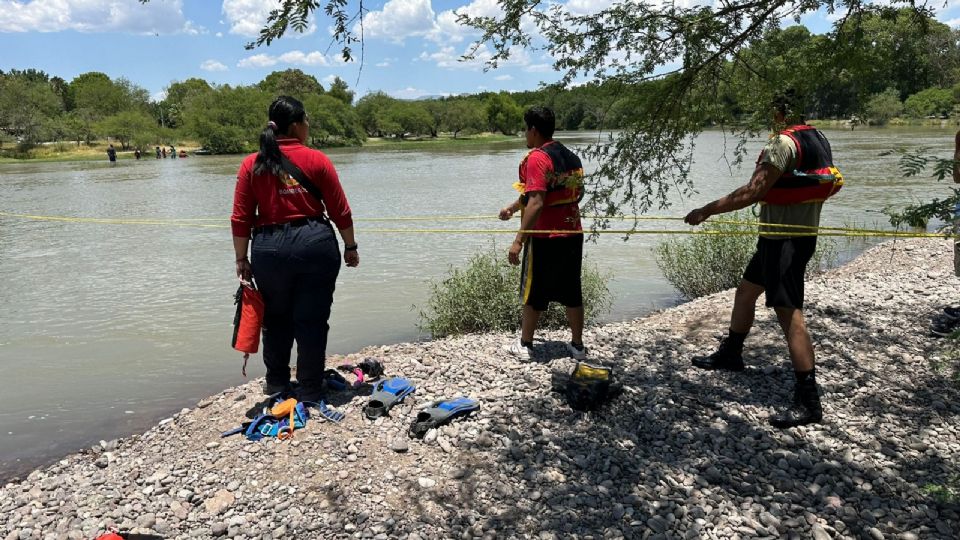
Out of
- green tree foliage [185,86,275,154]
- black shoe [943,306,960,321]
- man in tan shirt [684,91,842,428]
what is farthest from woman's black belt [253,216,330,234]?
green tree foliage [185,86,275,154]

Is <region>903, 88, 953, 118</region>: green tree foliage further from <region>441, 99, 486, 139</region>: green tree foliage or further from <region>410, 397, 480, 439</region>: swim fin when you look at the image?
<region>441, 99, 486, 139</region>: green tree foliage

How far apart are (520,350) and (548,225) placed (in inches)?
41.3

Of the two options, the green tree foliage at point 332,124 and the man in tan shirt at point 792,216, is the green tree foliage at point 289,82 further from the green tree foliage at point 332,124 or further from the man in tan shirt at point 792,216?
the man in tan shirt at point 792,216

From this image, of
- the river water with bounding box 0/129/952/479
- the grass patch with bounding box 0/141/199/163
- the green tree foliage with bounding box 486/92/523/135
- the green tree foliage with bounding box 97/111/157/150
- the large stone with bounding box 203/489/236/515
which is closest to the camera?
the large stone with bounding box 203/489/236/515

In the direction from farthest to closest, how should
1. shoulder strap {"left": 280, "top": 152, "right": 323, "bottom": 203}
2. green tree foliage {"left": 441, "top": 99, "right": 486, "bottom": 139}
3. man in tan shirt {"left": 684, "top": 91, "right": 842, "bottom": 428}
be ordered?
green tree foliage {"left": 441, "top": 99, "right": 486, "bottom": 139}, shoulder strap {"left": 280, "top": 152, "right": 323, "bottom": 203}, man in tan shirt {"left": 684, "top": 91, "right": 842, "bottom": 428}

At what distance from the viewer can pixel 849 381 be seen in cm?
452

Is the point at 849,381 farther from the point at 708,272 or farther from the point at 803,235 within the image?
the point at 708,272

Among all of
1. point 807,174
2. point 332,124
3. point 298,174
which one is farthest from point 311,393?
point 332,124

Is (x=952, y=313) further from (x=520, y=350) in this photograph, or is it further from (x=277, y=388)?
(x=277, y=388)

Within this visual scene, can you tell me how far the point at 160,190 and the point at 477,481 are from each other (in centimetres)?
2862

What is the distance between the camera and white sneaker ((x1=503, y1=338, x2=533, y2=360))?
517cm

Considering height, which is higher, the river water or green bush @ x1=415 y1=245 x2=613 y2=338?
green bush @ x1=415 y1=245 x2=613 y2=338

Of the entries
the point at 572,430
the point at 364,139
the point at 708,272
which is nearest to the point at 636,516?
the point at 572,430

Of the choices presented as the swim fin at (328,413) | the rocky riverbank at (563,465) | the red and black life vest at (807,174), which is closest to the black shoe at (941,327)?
the rocky riverbank at (563,465)
